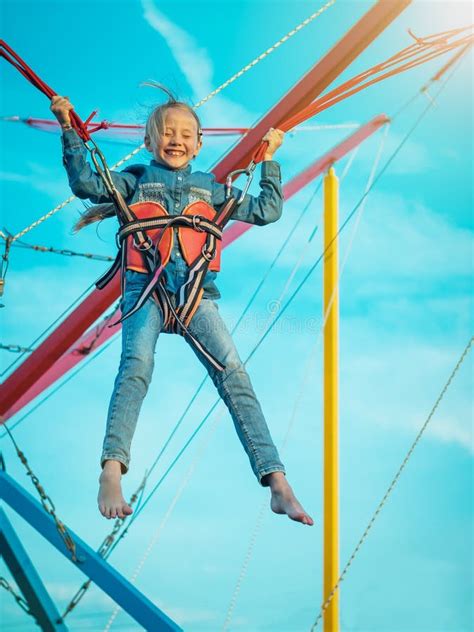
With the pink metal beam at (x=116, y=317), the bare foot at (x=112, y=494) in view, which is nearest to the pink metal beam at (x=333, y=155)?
the pink metal beam at (x=116, y=317)

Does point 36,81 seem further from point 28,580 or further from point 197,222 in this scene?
point 28,580

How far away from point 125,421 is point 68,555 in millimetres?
2550

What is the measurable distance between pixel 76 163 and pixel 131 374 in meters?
0.98

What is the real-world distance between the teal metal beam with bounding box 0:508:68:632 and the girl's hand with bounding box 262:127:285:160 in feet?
12.0

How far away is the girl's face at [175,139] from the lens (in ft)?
14.7

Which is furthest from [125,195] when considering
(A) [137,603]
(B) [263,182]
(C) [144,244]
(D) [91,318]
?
(A) [137,603]

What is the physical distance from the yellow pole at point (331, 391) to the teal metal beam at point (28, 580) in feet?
7.08

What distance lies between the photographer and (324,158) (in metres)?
8.03

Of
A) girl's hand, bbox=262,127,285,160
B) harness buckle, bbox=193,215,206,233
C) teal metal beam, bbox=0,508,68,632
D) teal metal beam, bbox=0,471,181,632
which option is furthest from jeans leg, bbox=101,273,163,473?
teal metal beam, bbox=0,508,68,632

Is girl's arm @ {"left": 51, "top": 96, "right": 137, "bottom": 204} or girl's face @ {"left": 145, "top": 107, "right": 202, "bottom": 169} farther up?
girl's face @ {"left": 145, "top": 107, "right": 202, "bottom": 169}

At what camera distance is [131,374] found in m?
4.09

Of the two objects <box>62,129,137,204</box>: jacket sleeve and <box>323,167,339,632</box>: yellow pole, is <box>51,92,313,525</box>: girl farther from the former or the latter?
<box>323,167,339,632</box>: yellow pole

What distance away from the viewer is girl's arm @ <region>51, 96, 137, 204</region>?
4.22 meters

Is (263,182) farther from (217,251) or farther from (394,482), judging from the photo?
(394,482)
